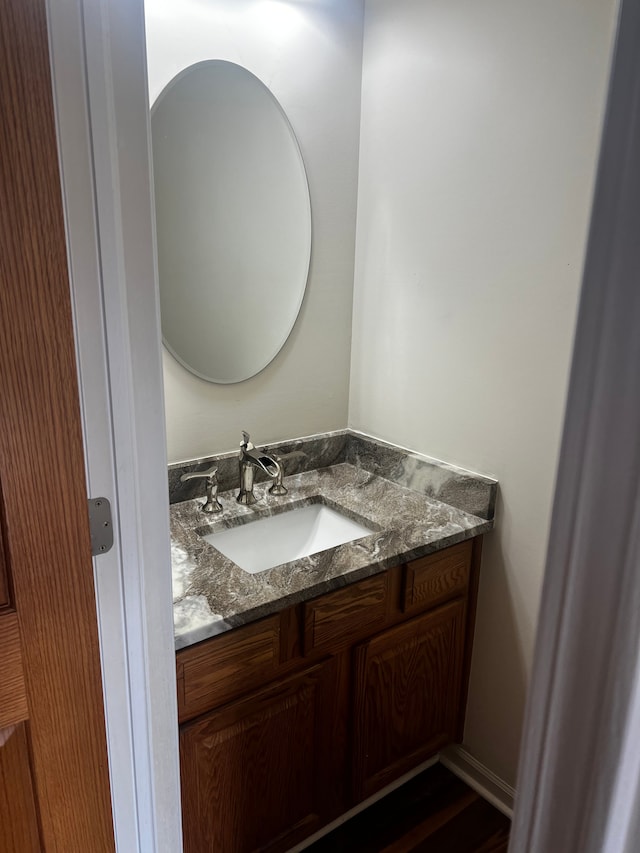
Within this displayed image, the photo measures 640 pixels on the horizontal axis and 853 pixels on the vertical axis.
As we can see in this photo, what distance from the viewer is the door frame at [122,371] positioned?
0.69 meters

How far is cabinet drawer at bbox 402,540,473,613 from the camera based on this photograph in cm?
144

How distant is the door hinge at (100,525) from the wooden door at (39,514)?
0.02 meters

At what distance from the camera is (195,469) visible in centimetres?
161

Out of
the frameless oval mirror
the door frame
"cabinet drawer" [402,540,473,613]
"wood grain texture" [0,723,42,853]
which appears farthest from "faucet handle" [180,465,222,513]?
"wood grain texture" [0,723,42,853]

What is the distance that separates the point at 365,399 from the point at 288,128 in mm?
811

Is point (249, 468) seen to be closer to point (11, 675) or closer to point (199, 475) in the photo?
point (199, 475)

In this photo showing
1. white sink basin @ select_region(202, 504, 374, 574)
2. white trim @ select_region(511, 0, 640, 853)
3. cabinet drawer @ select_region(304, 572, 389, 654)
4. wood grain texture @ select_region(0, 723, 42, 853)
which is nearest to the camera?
white trim @ select_region(511, 0, 640, 853)

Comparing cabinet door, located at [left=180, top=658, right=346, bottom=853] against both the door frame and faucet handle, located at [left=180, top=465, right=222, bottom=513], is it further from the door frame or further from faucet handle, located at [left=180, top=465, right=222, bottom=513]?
faucet handle, located at [left=180, top=465, right=222, bottom=513]

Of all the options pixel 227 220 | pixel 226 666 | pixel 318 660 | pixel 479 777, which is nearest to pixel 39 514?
pixel 226 666

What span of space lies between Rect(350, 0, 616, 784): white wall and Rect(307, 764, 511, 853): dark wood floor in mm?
134

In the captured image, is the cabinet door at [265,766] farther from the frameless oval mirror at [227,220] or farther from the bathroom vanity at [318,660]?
the frameless oval mirror at [227,220]

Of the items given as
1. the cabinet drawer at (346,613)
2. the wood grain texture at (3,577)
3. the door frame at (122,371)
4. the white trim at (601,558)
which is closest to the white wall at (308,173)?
the cabinet drawer at (346,613)

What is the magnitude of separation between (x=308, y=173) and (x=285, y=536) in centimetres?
103

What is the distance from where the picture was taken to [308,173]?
5.46 ft
